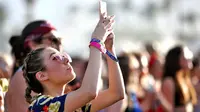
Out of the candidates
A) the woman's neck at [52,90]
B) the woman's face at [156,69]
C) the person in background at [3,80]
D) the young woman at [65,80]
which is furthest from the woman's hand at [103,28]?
the woman's face at [156,69]

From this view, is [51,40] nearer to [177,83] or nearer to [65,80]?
[65,80]

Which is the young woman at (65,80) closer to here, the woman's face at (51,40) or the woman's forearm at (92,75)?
the woman's forearm at (92,75)

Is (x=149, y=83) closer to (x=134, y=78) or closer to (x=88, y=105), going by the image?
(x=134, y=78)

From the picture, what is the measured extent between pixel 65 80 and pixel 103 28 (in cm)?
50

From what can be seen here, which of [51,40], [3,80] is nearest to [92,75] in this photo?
[3,80]

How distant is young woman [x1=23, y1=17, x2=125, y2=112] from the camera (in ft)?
18.5

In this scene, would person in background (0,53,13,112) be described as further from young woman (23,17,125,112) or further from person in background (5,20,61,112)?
young woman (23,17,125,112)

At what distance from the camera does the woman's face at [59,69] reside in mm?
5926

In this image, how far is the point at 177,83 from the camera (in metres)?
11.0

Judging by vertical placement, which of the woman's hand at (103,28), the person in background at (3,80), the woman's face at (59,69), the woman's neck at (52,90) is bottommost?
the person in background at (3,80)

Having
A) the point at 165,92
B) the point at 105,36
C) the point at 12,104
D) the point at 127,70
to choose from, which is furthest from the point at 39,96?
the point at 165,92

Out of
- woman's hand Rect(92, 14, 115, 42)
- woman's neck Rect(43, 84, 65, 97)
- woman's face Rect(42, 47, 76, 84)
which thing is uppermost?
woman's hand Rect(92, 14, 115, 42)

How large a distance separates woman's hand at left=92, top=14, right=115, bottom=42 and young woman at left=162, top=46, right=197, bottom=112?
524cm

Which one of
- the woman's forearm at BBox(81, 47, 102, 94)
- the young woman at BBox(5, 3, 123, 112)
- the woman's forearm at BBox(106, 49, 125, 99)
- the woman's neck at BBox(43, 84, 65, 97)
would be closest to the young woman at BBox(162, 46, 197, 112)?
the young woman at BBox(5, 3, 123, 112)
